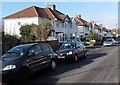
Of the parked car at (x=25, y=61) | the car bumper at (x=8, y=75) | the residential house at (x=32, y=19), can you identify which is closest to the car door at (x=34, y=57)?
the parked car at (x=25, y=61)

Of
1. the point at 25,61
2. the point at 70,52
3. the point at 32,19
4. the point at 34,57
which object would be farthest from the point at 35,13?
the point at 25,61

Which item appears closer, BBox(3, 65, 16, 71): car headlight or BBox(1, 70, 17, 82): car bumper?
BBox(1, 70, 17, 82): car bumper

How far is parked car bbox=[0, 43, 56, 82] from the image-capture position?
903 centimetres

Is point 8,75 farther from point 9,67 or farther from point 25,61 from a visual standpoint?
point 25,61

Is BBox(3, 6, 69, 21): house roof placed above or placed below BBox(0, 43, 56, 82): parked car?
above

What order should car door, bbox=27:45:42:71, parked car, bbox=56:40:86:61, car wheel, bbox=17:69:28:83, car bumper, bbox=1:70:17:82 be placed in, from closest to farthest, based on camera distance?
car bumper, bbox=1:70:17:82
car wheel, bbox=17:69:28:83
car door, bbox=27:45:42:71
parked car, bbox=56:40:86:61

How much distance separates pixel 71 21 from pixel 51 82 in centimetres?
5165

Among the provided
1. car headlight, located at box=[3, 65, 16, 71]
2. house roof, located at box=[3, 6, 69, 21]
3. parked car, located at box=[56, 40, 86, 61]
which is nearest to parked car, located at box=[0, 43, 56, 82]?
car headlight, located at box=[3, 65, 16, 71]

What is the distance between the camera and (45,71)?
12070mm

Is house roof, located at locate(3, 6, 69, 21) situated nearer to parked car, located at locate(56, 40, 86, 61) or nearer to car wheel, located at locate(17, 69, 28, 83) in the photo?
parked car, located at locate(56, 40, 86, 61)

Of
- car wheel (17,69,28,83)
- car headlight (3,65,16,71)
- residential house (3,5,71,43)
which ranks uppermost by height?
residential house (3,5,71,43)

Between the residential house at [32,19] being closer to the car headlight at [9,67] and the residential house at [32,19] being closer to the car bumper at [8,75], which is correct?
the car headlight at [9,67]

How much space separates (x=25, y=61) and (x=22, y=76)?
660mm

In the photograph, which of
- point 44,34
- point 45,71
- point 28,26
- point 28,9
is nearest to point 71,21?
point 28,9
